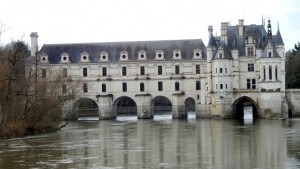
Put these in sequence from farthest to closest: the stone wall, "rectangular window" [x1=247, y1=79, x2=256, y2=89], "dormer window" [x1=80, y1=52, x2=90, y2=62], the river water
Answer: "dormer window" [x1=80, y1=52, x2=90, y2=62]
"rectangular window" [x1=247, y1=79, x2=256, y2=89]
the stone wall
the river water

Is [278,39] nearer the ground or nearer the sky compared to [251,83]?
nearer the sky

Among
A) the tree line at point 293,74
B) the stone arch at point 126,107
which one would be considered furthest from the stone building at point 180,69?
the stone arch at point 126,107

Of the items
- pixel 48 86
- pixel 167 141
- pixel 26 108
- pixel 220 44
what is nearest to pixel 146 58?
pixel 220 44

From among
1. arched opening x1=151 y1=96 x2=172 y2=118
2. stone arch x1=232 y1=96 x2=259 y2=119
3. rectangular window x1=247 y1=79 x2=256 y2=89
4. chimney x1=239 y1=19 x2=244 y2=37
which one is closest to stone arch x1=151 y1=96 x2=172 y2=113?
arched opening x1=151 y1=96 x2=172 y2=118

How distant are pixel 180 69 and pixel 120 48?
9138 millimetres

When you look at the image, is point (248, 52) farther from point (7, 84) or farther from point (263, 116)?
point (7, 84)

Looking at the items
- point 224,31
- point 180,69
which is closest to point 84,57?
point 180,69

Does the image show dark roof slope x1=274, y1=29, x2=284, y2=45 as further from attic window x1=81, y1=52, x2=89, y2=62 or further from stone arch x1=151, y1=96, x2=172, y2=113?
stone arch x1=151, y1=96, x2=172, y2=113

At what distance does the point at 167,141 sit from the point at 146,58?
3907 cm

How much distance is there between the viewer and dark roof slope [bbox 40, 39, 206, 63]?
73625 millimetres

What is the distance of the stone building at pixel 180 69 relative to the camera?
6456 centimetres

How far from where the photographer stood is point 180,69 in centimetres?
7256

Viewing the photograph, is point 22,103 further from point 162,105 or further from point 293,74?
point 162,105

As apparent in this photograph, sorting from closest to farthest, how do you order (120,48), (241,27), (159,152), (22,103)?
(159,152) < (22,103) < (241,27) < (120,48)
